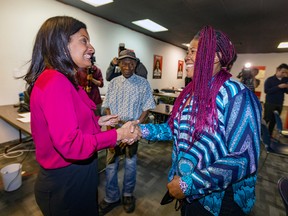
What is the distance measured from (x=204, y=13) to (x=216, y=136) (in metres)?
3.91

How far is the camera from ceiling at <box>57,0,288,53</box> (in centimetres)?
335

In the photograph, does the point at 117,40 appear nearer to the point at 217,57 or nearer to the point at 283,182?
the point at 217,57

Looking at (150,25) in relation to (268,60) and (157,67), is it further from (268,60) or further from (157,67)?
(268,60)

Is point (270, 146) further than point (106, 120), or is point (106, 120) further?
point (270, 146)

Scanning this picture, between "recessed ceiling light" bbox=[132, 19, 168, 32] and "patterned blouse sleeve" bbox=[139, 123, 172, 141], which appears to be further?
"recessed ceiling light" bbox=[132, 19, 168, 32]

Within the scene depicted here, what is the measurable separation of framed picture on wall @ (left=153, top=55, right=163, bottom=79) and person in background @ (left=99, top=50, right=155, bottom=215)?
5099 mm

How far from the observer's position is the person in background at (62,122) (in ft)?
2.42

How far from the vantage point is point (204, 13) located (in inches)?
151

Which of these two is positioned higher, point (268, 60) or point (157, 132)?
point (268, 60)

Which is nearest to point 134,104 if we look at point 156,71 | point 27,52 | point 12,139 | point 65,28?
point 65,28

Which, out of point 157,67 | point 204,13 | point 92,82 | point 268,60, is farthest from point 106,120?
point 268,60

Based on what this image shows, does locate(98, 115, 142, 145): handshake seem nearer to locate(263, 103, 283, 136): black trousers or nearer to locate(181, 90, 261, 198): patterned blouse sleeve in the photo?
locate(181, 90, 261, 198): patterned blouse sleeve

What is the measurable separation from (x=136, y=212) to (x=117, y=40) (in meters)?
4.46

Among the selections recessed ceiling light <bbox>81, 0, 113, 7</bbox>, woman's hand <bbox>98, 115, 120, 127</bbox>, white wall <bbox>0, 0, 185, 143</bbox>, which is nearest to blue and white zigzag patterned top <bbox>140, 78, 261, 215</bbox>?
woman's hand <bbox>98, 115, 120, 127</bbox>
